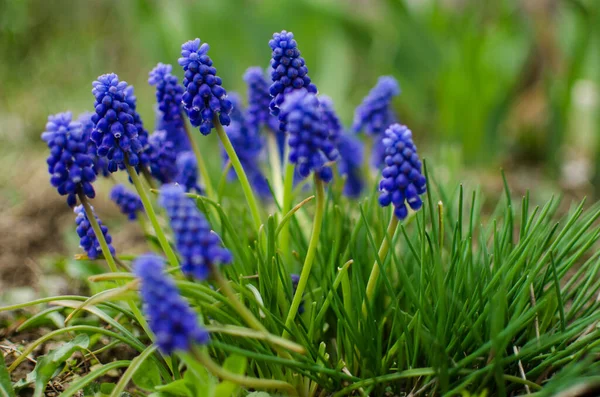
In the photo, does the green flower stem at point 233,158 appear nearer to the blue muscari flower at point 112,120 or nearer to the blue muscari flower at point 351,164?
the blue muscari flower at point 112,120

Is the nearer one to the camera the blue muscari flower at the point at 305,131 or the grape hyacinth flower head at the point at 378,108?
the blue muscari flower at the point at 305,131

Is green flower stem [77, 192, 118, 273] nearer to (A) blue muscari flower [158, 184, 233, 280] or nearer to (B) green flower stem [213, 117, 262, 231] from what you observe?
(B) green flower stem [213, 117, 262, 231]

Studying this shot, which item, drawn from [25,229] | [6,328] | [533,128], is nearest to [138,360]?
[6,328]

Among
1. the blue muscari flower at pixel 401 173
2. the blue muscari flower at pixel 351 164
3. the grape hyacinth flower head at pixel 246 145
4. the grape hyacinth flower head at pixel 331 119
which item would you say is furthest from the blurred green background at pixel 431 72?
the blue muscari flower at pixel 401 173

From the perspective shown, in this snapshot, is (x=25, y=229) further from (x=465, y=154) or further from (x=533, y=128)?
(x=533, y=128)

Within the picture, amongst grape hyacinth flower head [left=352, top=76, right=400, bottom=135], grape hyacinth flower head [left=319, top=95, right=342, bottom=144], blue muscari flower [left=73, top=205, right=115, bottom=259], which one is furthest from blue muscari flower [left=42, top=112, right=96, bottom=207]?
grape hyacinth flower head [left=352, top=76, right=400, bottom=135]

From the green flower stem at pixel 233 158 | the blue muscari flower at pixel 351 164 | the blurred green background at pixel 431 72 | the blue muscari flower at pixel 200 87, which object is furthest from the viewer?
the blurred green background at pixel 431 72

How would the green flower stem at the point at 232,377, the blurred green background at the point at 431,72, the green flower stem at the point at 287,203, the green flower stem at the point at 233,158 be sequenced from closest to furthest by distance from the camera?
the green flower stem at the point at 232,377, the green flower stem at the point at 233,158, the green flower stem at the point at 287,203, the blurred green background at the point at 431,72

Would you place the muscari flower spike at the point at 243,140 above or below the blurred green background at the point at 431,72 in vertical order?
below
